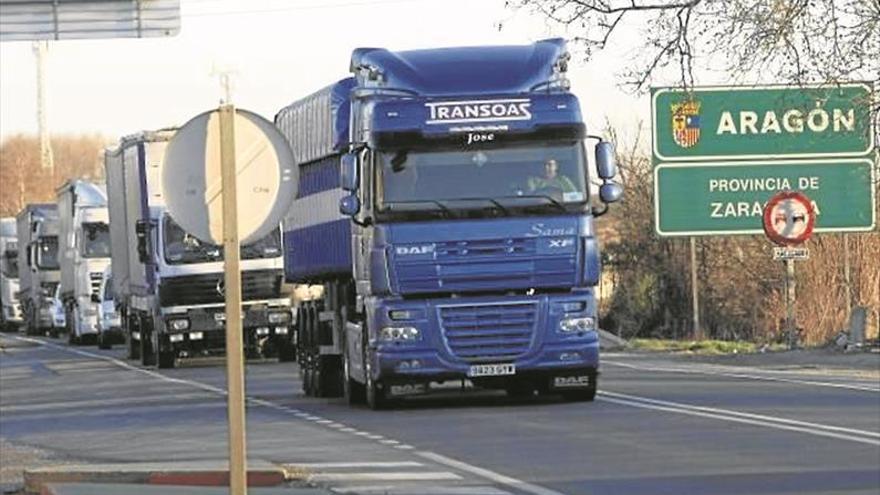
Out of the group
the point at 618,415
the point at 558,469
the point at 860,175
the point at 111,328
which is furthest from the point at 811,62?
the point at 111,328

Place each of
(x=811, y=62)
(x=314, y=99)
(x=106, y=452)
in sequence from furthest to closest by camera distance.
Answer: (x=314, y=99) → (x=106, y=452) → (x=811, y=62)

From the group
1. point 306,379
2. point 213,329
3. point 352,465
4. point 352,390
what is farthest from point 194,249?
point 352,465

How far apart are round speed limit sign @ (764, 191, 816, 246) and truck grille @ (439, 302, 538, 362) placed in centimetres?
1650

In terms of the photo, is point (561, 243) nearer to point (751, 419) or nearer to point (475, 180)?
point (475, 180)

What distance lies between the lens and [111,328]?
60969mm

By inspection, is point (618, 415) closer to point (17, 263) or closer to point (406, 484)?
point (406, 484)

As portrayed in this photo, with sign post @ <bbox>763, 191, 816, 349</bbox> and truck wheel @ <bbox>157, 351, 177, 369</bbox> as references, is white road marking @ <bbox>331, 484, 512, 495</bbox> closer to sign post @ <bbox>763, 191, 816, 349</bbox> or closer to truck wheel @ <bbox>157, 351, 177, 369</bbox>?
sign post @ <bbox>763, 191, 816, 349</bbox>

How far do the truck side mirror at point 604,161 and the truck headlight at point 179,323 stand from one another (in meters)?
18.8

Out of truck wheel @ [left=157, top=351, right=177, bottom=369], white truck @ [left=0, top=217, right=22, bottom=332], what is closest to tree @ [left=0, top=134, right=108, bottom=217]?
white truck @ [left=0, top=217, right=22, bottom=332]

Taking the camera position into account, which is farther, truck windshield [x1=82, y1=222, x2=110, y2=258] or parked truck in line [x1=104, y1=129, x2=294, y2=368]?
truck windshield [x1=82, y1=222, x2=110, y2=258]

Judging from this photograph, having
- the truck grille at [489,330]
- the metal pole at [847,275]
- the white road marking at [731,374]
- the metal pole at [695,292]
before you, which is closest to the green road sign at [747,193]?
the white road marking at [731,374]

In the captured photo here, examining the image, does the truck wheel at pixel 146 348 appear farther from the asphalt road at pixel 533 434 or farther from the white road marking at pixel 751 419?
the white road marking at pixel 751 419

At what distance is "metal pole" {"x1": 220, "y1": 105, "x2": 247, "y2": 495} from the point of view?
11727mm

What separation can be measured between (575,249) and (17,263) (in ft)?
212
